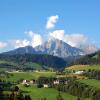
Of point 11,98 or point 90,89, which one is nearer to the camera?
point 11,98

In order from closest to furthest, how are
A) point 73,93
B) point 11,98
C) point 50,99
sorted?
point 11,98 → point 50,99 → point 73,93

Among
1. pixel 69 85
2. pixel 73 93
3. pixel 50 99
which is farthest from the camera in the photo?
pixel 69 85

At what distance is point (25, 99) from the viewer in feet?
461

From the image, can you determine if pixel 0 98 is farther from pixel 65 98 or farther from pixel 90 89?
pixel 90 89

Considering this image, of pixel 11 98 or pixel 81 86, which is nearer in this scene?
pixel 11 98

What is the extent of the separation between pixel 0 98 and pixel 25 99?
29.5 ft

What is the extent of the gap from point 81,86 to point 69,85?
11029mm

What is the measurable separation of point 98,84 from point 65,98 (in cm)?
4055

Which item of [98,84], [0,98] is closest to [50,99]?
[0,98]

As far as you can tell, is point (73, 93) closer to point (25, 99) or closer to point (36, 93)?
point (36, 93)

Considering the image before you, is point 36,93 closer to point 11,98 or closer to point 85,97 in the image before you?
point 85,97

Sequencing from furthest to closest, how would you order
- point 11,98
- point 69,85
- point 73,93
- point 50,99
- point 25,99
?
point 69,85 → point 73,93 → point 50,99 → point 25,99 → point 11,98

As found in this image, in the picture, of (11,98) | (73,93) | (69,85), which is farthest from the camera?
(69,85)

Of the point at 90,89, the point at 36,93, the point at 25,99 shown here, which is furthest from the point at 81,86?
the point at 25,99
